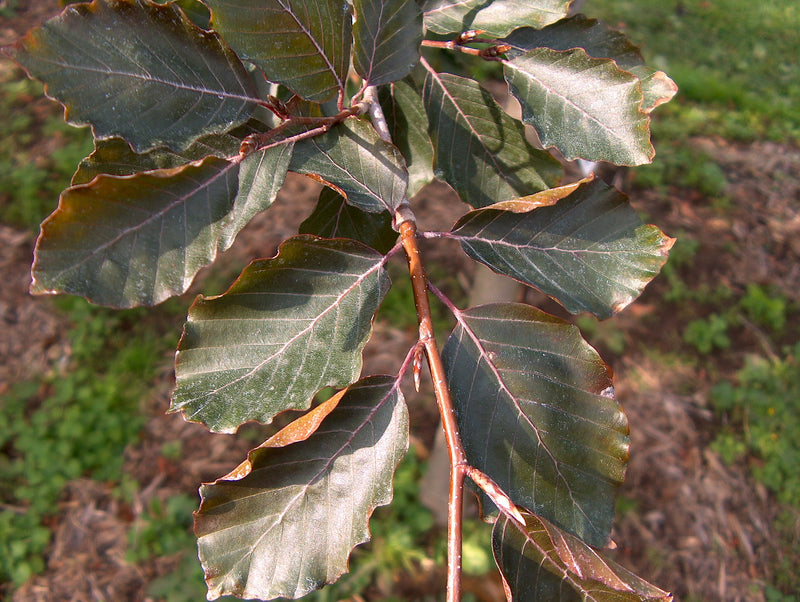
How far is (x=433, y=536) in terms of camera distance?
2523mm

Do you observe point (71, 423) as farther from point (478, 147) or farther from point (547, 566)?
point (547, 566)

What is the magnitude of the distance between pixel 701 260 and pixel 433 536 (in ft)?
7.25

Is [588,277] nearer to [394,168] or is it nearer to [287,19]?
[394,168]

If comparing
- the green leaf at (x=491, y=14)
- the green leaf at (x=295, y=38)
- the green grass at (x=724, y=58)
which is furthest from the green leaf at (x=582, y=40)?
the green grass at (x=724, y=58)

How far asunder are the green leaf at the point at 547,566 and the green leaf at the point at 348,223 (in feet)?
1.57

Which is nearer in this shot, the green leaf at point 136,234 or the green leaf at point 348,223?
the green leaf at point 136,234

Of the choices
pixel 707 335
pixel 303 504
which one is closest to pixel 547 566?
pixel 303 504

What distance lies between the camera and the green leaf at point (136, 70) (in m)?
0.67

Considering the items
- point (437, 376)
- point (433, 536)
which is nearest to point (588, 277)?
point (437, 376)

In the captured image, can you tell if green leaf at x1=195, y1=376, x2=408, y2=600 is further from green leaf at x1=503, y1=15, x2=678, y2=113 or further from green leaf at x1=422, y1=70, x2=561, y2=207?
green leaf at x1=503, y1=15, x2=678, y2=113

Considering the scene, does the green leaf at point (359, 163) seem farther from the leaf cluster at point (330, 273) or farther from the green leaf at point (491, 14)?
the green leaf at point (491, 14)

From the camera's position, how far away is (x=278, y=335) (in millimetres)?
748

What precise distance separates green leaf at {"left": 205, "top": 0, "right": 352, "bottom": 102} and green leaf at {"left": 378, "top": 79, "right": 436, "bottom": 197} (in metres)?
0.22

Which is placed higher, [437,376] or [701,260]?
[437,376]
